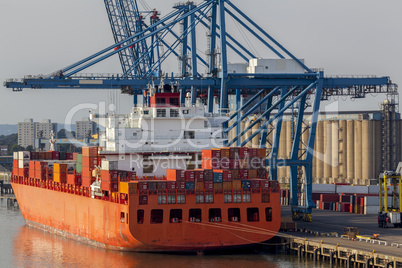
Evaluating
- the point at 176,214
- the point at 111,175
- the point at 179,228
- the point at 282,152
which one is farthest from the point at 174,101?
the point at 282,152

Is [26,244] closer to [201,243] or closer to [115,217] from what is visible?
[115,217]

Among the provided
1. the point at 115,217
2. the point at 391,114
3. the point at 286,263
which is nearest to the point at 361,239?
the point at 286,263

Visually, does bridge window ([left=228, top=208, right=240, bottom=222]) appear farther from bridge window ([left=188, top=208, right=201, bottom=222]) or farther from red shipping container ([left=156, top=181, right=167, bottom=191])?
red shipping container ([left=156, top=181, right=167, bottom=191])

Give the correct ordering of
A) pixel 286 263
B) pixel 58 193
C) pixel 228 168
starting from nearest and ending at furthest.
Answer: pixel 286 263, pixel 228 168, pixel 58 193

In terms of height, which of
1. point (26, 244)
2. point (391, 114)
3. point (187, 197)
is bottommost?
point (26, 244)

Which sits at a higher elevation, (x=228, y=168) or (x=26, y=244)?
(x=228, y=168)

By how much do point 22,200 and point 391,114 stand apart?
41.7 metres

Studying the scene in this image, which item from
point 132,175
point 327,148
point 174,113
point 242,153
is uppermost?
point 174,113

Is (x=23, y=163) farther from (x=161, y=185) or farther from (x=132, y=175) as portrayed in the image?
(x=161, y=185)

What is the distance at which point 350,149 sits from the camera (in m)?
93.2

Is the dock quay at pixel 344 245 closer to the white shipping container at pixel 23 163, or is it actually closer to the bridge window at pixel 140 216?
the bridge window at pixel 140 216

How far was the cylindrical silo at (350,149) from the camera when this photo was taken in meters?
92.5

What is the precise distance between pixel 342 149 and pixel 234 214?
168 feet

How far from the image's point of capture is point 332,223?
179 ft
